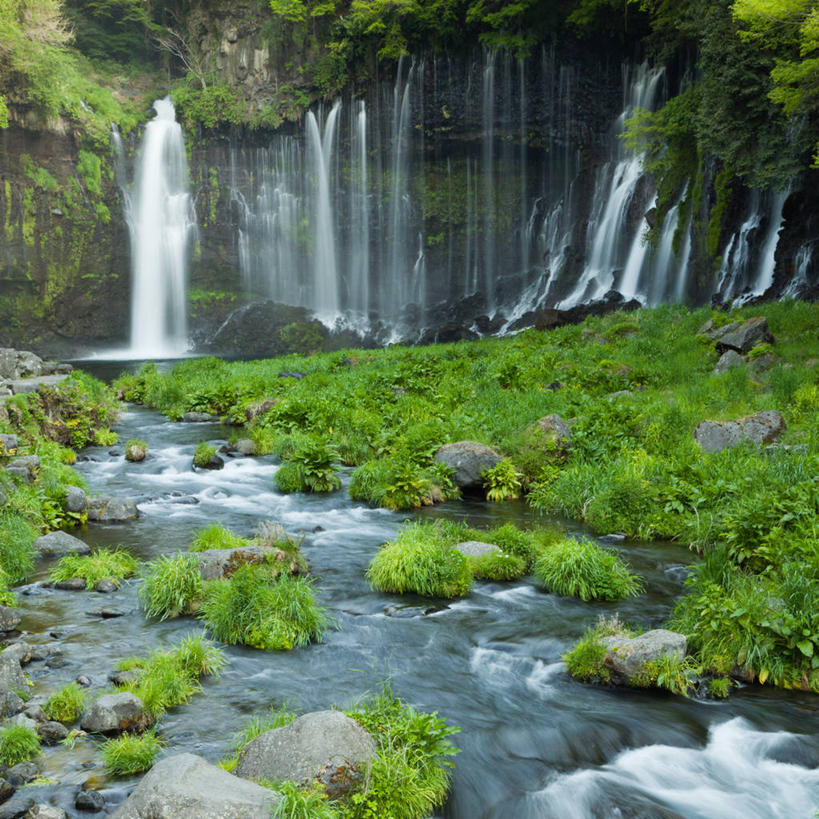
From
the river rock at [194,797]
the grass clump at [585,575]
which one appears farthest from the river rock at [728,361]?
the river rock at [194,797]

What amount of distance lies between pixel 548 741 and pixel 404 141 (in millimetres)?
43404

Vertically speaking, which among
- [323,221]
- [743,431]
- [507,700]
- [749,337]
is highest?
[323,221]

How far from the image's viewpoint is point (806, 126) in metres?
21.4

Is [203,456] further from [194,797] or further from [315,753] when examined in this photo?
[194,797]

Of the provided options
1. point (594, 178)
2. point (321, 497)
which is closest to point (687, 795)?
point (321, 497)

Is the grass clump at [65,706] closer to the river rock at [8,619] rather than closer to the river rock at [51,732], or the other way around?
the river rock at [51,732]

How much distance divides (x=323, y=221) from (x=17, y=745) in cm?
4452

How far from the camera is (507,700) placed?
593cm

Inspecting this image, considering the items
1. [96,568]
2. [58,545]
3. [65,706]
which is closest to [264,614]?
[65,706]

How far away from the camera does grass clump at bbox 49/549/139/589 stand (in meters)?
8.08

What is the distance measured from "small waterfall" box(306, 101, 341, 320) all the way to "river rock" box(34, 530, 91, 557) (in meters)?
36.6

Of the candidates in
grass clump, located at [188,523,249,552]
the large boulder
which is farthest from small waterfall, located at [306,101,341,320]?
grass clump, located at [188,523,249,552]

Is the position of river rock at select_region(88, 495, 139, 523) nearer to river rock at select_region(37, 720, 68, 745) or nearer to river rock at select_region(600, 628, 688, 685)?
river rock at select_region(37, 720, 68, 745)

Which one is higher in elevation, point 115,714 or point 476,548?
point 476,548
